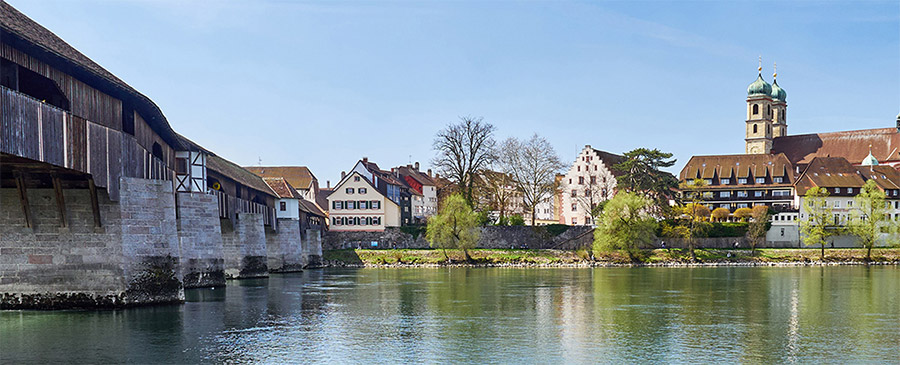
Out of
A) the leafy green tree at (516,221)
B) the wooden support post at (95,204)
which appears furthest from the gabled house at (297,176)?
the wooden support post at (95,204)

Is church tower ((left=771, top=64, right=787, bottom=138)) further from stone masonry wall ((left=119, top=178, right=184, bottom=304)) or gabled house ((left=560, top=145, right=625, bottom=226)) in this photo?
stone masonry wall ((left=119, top=178, right=184, bottom=304))

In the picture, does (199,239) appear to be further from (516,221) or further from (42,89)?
(516,221)

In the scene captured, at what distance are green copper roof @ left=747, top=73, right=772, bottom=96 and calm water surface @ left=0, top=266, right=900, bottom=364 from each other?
291ft

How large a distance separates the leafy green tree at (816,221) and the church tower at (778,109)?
53459 millimetres

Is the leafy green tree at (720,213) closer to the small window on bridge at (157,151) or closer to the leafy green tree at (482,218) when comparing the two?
the leafy green tree at (482,218)

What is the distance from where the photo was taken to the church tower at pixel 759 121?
124812 millimetres

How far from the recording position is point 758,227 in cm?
7794

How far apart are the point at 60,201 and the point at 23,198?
1.15 metres

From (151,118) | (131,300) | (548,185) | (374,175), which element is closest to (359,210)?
(374,175)

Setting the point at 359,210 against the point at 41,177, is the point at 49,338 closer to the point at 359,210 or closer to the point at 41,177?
the point at 41,177

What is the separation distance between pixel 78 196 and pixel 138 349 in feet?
27.0

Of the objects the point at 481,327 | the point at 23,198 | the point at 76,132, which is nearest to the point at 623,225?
the point at 481,327

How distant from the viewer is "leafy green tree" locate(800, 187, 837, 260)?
248ft

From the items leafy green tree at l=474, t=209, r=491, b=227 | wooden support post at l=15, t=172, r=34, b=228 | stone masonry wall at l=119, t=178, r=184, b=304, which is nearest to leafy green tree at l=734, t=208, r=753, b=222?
leafy green tree at l=474, t=209, r=491, b=227
